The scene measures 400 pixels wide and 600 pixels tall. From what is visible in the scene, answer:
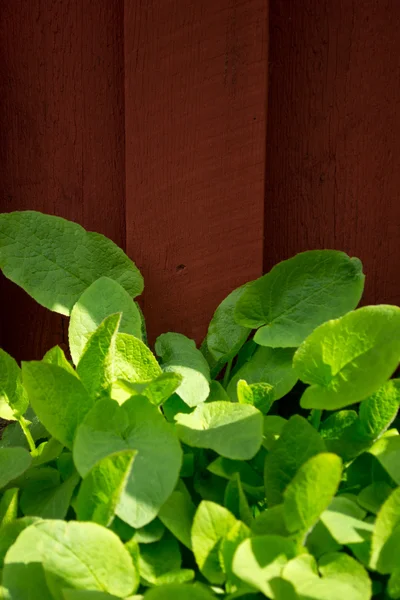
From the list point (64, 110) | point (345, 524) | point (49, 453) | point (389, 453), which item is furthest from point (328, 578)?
point (64, 110)

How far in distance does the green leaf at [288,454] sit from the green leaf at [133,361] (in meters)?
0.20

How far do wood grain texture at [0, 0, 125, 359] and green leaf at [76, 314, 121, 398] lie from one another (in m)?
0.42

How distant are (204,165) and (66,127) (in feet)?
0.94

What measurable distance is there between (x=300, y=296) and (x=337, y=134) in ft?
1.05

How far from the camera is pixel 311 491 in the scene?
688 mm

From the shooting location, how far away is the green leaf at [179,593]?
65cm

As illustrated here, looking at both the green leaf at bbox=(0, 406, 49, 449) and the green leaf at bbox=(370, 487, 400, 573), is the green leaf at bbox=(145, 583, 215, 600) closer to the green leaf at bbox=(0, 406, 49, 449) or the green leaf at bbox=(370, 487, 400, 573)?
the green leaf at bbox=(370, 487, 400, 573)

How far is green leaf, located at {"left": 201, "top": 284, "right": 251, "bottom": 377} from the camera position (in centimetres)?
104

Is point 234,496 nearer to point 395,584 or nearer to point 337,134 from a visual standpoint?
point 395,584

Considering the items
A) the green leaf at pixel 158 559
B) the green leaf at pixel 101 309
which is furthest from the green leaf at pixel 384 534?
the green leaf at pixel 101 309

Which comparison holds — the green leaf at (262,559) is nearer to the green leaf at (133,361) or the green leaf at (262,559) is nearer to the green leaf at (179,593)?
the green leaf at (179,593)

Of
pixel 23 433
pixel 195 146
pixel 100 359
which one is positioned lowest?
pixel 23 433

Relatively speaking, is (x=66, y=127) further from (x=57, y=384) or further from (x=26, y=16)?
(x=57, y=384)

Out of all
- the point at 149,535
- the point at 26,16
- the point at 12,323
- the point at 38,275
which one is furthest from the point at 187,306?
the point at 26,16
